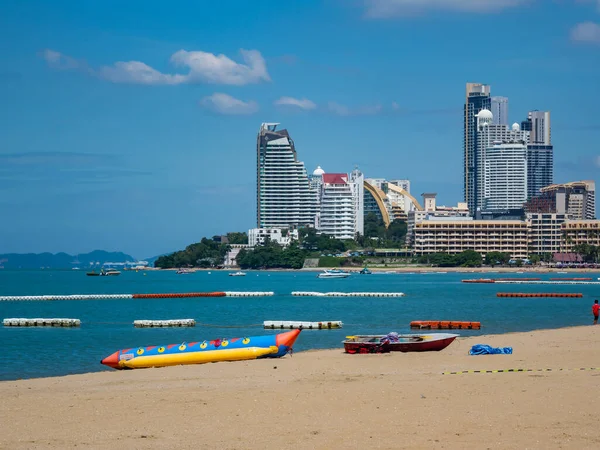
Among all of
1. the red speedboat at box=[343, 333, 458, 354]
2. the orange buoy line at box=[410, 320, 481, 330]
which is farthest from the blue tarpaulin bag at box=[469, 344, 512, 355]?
the orange buoy line at box=[410, 320, 481, 330]

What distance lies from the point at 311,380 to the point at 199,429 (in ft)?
27.1

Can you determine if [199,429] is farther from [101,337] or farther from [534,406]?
[101,337]

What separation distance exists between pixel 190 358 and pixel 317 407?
46.2ft

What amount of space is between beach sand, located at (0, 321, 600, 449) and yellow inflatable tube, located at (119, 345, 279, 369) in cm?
261

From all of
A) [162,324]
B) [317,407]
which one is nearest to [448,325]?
[162,324]

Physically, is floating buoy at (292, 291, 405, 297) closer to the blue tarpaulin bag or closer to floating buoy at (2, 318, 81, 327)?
floating buoy at (2, 318, 81, 327)

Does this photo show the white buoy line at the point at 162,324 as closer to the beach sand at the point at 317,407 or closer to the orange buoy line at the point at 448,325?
the orange buoy line at the point at 448,325

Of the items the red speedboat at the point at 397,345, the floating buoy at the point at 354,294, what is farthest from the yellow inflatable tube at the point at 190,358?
the floating buoy at the point at 354,294

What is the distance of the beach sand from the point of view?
17.7m

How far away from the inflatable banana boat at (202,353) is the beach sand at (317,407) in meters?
2.65

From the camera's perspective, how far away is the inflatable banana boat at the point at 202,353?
34688mm

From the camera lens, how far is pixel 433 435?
58.1ft

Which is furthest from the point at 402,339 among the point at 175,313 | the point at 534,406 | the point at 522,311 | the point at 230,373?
the point at 175,313

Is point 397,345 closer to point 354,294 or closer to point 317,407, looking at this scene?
point 317,407
